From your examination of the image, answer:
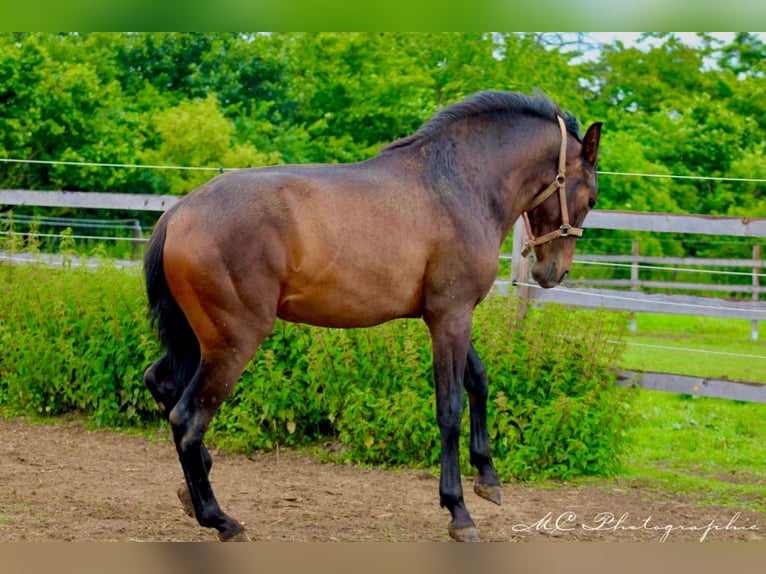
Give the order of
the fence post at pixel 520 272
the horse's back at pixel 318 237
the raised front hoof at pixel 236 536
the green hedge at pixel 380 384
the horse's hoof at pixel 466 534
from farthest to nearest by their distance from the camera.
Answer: the fence post at pixel 520 272, the green hedge at pixel 380 384, the horse's hoof at pixel 466 534, the raised front hoof at pixel 236 536, the horse's back at pixel 318 237

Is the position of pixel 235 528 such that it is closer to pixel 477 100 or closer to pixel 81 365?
pixel 477 100

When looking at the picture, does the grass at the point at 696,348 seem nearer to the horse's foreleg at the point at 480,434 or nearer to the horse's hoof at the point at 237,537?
the horse's foreleg at the point at 480,434

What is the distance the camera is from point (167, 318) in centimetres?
502

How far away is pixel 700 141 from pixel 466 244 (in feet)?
53.4

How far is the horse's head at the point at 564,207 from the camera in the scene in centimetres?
542

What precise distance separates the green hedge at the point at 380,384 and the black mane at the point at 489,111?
2056mm

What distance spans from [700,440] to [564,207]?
361 centimetres

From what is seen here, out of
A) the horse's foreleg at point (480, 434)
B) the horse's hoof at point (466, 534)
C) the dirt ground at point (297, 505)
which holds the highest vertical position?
the horse's foreleg at point (480, 434)

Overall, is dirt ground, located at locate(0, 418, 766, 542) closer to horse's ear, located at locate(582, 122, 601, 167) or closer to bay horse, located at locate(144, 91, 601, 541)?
bay horse, located at locate(144, 91, 601, 541)

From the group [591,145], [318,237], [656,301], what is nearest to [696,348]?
[656,301]

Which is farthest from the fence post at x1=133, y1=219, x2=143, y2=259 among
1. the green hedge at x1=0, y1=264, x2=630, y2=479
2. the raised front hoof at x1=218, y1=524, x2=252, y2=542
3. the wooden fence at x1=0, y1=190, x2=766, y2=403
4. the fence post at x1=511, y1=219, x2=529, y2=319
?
the raised front hoof at x1=218, y1=524, x2=252, y2=542

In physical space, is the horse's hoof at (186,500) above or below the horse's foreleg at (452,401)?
below

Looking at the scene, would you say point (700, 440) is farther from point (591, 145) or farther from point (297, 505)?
point (297, 505)

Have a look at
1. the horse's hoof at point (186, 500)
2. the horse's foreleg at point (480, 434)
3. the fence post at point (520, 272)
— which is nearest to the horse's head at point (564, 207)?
the horse's foreleg at point (480, 434)
